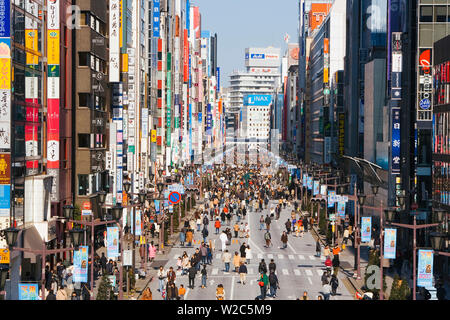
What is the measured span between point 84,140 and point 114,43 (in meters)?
8.81

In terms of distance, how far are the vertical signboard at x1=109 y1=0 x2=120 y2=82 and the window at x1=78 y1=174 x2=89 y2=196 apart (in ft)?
29.3

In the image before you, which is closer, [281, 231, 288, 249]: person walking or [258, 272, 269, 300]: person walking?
[258, 272, 269, 300]: person walking

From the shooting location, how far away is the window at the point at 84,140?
55381 mm

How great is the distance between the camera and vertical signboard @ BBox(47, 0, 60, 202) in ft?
144

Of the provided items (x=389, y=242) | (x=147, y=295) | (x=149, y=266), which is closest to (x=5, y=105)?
(x=147, y=295)

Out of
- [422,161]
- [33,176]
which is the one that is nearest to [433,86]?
[422,161]

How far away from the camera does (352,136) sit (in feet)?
324

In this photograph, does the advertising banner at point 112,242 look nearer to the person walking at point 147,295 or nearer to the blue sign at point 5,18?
the person walking at point 147,295

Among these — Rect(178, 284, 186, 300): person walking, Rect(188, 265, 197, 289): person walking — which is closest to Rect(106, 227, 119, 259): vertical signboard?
Rect(178, 284, 186, 300): person walking

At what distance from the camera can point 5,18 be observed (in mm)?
34812

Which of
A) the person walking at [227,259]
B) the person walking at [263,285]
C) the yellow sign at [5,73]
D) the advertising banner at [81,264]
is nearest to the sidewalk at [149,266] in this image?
the person walking at [227,259]

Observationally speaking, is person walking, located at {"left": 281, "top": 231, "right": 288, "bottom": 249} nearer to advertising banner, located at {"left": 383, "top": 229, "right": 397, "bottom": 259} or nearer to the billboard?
advertising banner, located at {"left": 383, "top": 229, "right": 397, "bottom": 259}
